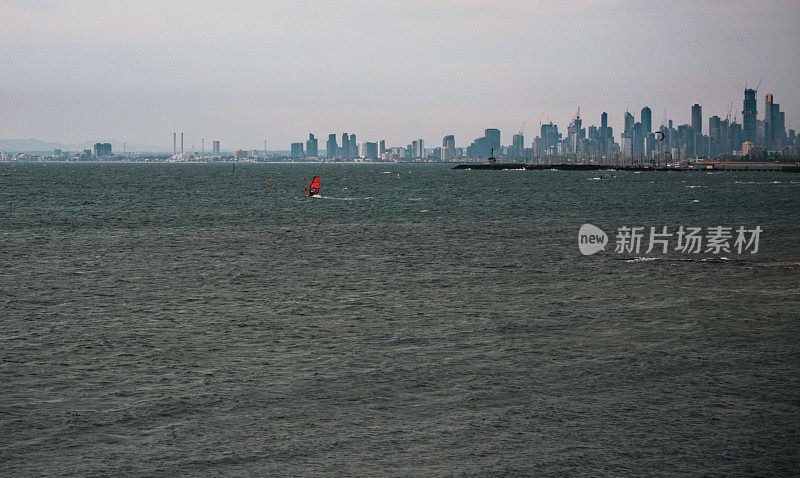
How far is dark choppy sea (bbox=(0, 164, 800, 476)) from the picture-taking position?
1895 centimetres

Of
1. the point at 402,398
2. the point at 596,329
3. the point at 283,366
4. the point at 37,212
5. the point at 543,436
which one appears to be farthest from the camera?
the point at 37,212

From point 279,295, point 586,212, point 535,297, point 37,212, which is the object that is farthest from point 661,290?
point 37,212

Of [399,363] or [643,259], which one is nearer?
[399,363]

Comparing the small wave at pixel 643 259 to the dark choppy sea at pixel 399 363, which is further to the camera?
the small wave at pixel 643 259

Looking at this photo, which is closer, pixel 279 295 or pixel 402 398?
pixel 402 398

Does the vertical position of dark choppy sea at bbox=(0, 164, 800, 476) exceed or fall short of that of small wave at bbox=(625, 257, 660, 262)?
it falls short

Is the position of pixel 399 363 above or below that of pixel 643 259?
below

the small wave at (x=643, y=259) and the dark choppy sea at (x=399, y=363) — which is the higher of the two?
the small wave at (x=643, y=259)

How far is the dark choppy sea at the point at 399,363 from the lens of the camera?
1895 cm

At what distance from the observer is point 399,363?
27312mm

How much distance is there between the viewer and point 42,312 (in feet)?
122

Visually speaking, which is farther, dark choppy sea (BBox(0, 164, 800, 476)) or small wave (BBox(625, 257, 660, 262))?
small wave (BBox(625, 257, 660, 262))

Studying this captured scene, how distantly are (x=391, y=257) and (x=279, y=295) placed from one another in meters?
18.8

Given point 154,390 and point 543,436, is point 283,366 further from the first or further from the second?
point 543,436
